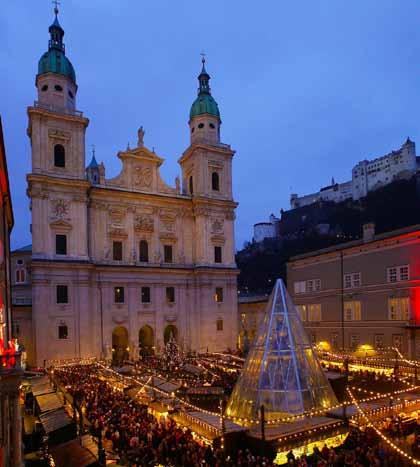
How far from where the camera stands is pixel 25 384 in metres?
24.3

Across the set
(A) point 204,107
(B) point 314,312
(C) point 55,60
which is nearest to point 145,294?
(B) point 314,312

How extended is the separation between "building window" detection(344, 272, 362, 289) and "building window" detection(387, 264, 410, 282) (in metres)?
3.12

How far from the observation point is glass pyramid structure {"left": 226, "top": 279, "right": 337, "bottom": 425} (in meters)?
16.5

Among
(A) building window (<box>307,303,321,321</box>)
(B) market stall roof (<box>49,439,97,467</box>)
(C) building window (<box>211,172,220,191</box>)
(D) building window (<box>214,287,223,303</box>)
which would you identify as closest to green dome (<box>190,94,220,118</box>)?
(C) building window (<box>211,172,220,191</box>)

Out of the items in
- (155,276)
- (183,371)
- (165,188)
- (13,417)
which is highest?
(165,188)

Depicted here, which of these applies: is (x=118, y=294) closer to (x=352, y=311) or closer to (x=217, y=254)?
(x=217, y=254)

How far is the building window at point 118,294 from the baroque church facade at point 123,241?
10 centimetres

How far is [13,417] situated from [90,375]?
18.6 metres

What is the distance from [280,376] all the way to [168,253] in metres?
31.5

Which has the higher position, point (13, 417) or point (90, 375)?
point (13, 417)

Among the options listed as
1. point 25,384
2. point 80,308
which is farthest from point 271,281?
point 25,384

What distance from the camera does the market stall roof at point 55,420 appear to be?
14.7 meters

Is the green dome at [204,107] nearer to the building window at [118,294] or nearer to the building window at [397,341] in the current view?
the building window at [118,294]

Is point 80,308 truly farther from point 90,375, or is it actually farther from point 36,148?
point 36,148
